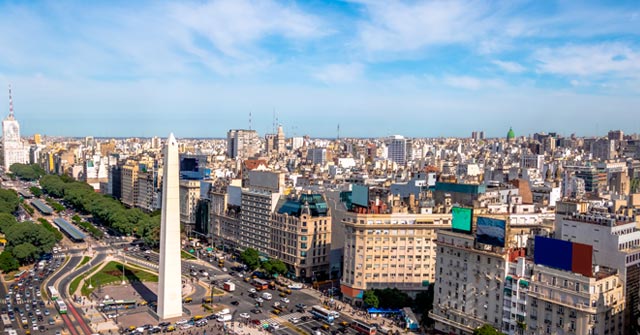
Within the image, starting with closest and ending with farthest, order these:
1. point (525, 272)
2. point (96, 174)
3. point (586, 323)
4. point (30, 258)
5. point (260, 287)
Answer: point (586, 323) → point (525, 272) → point (260, 287) → point (30, 258) → point (96, 174)

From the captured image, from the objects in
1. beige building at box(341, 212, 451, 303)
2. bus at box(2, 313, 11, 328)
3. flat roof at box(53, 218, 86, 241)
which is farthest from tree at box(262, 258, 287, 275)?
flat roof at box(53, 218, 86, 241)

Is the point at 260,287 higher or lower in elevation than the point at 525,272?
lower

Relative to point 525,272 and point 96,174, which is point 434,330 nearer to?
A: point 525,272

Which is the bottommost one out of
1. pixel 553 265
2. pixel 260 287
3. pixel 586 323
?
pixel 260 287

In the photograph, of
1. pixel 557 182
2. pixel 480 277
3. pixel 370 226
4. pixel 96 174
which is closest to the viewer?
pixel 480 277

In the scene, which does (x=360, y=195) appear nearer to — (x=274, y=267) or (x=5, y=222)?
(x=274, y=267)

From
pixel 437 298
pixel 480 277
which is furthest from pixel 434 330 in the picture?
pixel 480 277

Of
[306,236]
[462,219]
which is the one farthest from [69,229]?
[462,219]

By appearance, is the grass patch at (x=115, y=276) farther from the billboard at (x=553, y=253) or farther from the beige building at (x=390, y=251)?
the billboard at (x=553, y=253)
